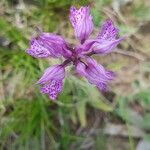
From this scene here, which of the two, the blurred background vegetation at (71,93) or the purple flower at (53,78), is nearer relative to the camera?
the purple flower at (53,78)

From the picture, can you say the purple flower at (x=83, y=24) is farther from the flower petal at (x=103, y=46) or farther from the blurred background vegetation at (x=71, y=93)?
the blurred background vegetation at (x=71, y=93)

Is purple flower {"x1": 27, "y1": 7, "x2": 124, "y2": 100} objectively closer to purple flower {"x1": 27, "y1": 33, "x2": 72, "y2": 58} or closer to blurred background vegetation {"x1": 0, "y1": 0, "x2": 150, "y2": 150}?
purple flower {"x1": 27, "y1": 33, "x2": 72, "y2": 58}

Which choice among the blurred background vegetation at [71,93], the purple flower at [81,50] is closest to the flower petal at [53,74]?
the purple flower at [81,50]

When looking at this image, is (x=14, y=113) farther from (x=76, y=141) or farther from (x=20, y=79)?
(x=76, y=141)

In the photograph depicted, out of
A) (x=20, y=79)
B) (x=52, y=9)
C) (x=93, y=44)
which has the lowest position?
(x=20, y=79)

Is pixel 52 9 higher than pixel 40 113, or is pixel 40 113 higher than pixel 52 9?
pixel 52 9

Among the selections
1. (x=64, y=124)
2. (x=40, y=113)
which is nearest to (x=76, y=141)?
(x=64, y=124)

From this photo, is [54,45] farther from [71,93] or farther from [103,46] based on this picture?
[71,93]
